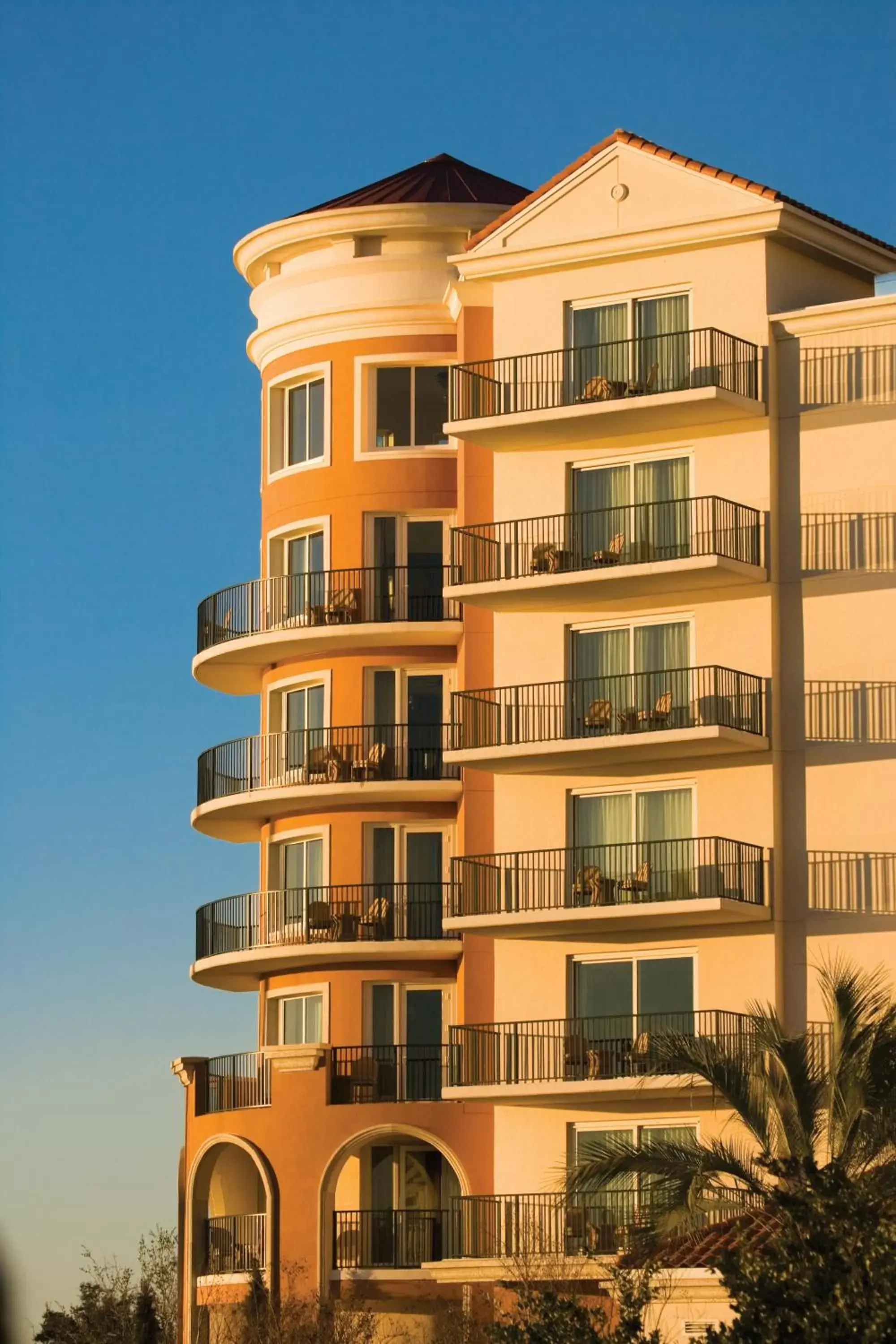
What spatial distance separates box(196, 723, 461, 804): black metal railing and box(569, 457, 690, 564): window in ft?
18.6

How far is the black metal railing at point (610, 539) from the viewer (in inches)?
1933

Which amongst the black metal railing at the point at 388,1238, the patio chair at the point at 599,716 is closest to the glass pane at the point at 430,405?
the patio chair at the point at 599,716

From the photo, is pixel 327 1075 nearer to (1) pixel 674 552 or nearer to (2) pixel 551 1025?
(2) pixel 551 1025

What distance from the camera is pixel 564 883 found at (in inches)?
1966

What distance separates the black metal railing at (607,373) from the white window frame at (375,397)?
2.03 m

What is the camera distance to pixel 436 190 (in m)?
57.2

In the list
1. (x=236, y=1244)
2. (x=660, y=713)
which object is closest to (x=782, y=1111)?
(x=660, y=713)

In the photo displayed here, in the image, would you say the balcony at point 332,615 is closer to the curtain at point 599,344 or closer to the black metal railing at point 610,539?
the black metal railing at point 610,539

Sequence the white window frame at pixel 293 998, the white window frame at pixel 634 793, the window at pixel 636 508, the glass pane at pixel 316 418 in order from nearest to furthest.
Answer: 1. the white window frame at pixel 634 793
2. the window at pixel 636 508
3. the white window frame at pixel 293 998
4. the glass pane at pixel 316 418

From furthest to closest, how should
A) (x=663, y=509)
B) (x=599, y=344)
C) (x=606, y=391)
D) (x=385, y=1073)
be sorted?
(x=385, y=1073) < (x=599, y=344) < (x=606, y=391) < (x=663, y=509)

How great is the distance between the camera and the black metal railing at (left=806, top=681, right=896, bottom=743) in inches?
1893

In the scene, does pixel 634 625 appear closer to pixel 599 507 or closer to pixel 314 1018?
pixel 599 507

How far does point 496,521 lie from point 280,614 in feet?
20.0

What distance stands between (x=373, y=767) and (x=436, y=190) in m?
13.0
